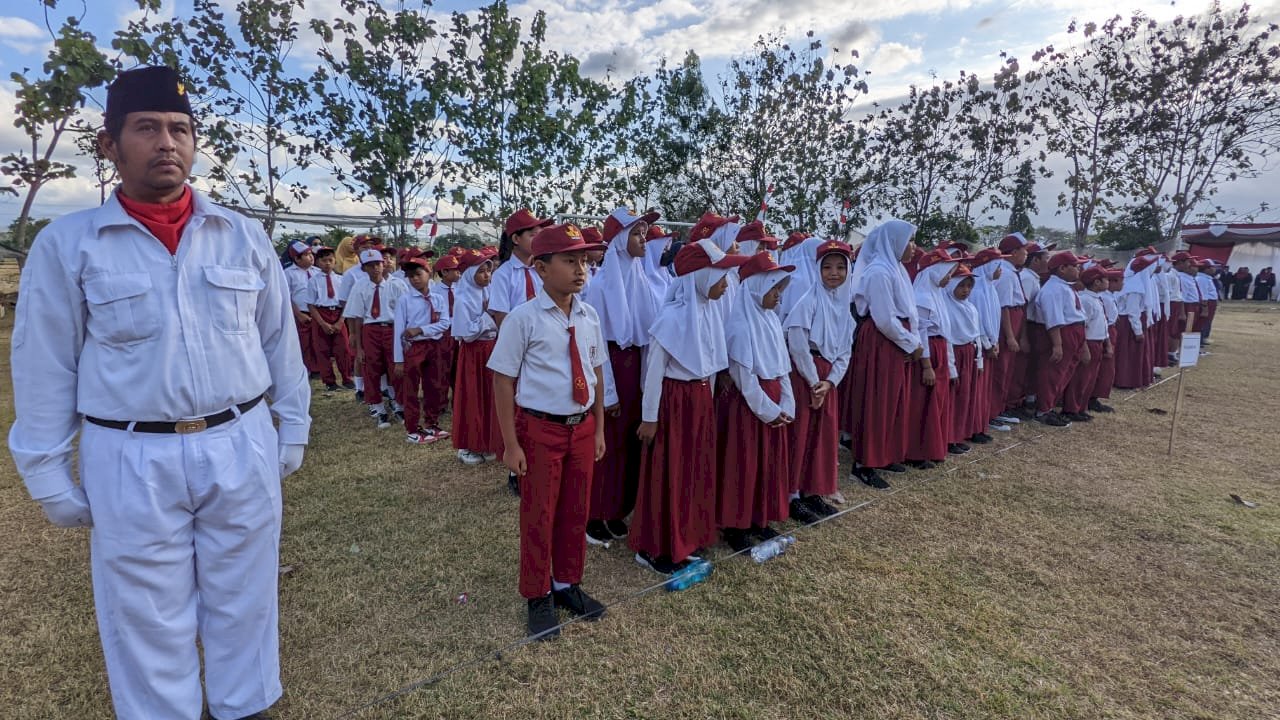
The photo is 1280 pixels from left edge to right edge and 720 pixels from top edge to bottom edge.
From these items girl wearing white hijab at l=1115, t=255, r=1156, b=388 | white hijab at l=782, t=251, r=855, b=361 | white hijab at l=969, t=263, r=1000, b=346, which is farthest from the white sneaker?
girl wearing white hijab at l=1115, t=255, r=1156, b=388

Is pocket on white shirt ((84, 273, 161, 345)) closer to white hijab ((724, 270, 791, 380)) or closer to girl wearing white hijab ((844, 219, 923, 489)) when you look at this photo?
white hijab ((724, 270, 791, 380))

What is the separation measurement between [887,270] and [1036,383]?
13.2ft

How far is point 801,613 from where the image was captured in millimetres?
3240

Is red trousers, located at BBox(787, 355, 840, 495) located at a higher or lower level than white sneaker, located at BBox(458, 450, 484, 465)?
higher

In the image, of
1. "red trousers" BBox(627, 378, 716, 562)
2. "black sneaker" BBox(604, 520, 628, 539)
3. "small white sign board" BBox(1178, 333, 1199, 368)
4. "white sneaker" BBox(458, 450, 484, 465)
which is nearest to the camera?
"red trousers" BBox(627, 378, 716, 562)

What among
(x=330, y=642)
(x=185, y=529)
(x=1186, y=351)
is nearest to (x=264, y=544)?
(x=185, y=529)

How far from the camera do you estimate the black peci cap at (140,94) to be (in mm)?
1817

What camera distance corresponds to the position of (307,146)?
10.3m

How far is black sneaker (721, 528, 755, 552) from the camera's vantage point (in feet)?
13.3

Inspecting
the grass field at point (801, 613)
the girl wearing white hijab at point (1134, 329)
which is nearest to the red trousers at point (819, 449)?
the grass field at point (801, 613)

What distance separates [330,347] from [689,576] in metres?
7.75

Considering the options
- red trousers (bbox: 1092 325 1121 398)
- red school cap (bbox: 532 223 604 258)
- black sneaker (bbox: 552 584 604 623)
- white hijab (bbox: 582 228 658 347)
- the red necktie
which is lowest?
black sneaker (bbox: 552 584 604 623)

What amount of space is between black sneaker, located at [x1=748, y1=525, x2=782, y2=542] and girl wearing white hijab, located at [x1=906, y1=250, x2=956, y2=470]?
2170mm

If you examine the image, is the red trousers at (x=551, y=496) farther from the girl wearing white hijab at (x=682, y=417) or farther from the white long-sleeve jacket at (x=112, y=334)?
the white long-sleeve jacket at (x=112, y=334)
